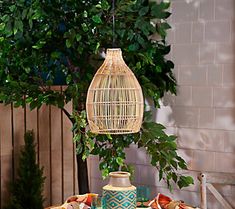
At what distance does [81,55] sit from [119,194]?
68.6 inches

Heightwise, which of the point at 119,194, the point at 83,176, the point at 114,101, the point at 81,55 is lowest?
the point at 83,176

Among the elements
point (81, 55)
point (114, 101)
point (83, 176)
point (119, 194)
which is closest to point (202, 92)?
point (81, 55)

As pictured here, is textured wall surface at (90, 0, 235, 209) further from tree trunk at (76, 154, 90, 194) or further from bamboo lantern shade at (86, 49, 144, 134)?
bamboo lantern shade at (86, 49, 144, 134)

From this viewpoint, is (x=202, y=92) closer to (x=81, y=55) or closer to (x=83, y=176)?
(x=81, y=55)

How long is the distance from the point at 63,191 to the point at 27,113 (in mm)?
764

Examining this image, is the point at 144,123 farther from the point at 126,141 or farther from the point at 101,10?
the point at 101,10

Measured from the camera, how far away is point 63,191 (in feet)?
Answer: 15.2

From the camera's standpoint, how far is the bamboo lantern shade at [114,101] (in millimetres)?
2926

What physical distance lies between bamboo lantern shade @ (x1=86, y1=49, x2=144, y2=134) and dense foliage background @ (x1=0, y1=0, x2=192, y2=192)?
875 millimetres

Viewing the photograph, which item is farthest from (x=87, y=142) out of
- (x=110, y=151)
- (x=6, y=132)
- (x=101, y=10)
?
(x=101, y=10)

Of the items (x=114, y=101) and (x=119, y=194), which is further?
(x=114, y=101)

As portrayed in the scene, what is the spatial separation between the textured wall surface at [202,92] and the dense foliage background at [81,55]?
0.41 ft

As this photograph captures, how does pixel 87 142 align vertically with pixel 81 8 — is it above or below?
below

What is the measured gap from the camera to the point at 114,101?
2.96 meters
